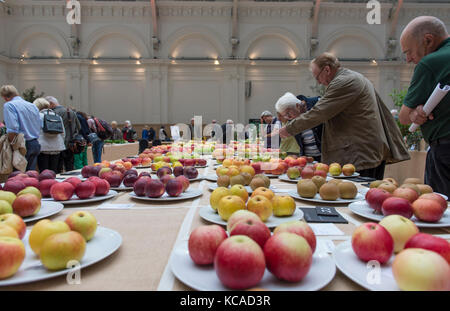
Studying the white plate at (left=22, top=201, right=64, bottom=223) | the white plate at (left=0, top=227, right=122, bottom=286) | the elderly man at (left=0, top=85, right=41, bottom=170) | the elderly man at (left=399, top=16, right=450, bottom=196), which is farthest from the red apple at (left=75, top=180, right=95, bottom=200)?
the elderly man at (left=0, top=85, right=41, bottom=170)

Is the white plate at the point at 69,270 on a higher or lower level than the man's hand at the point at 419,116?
lower

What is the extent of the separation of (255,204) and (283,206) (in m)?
0.14

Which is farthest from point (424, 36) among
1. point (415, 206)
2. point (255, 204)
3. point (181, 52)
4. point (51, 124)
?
point (181, 52)

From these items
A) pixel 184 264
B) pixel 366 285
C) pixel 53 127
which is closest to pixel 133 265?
pixel 184 264

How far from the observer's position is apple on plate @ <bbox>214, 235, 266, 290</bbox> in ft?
1.90

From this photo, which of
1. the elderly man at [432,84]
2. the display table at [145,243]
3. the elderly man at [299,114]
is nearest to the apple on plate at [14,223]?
the display table at [145,243]

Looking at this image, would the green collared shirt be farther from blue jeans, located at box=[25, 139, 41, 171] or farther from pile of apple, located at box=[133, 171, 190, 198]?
blue jeans, located at box=[25, 139, 41, 171]

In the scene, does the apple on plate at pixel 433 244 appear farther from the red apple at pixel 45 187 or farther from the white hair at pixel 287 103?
the white hair at pixel 287 103

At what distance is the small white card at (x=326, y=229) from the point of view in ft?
3.25

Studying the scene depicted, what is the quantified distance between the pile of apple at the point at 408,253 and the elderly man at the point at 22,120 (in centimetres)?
450

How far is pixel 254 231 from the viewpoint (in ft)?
2.33

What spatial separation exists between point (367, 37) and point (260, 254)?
1767 cm

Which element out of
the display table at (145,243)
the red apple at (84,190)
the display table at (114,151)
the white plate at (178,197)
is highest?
the red apple at (84,190)

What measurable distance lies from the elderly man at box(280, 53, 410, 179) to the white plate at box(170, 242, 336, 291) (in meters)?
1.99
